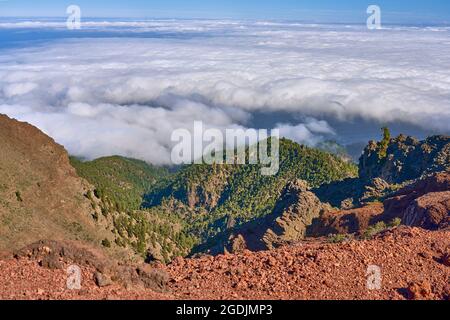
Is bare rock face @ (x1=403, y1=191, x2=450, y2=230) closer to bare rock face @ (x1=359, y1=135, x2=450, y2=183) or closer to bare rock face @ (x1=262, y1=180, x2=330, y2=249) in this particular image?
bare rock face @ (x1=262, y1=180, x2=330, y2=249)

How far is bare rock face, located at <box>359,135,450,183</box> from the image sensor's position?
234ft

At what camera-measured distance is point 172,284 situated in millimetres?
18578

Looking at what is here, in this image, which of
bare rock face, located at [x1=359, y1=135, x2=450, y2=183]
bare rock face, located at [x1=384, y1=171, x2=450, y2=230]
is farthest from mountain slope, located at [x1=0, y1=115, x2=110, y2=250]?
bare rock face, located at [x1=359, y1=135, x2=450, y2=183]

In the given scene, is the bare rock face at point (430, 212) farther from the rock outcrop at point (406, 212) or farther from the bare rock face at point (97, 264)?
the bare rock face at point (97, 264)

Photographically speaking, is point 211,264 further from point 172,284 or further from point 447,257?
point 447,257

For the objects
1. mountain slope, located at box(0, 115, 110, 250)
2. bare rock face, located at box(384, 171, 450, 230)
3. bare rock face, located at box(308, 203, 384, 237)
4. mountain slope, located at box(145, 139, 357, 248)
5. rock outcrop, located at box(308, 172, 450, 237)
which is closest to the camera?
bare rock face, located at box(384, 171, 450, 230)

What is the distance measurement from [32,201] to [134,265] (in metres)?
29.3

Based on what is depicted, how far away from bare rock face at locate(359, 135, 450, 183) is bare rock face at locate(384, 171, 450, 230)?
21.9 meters

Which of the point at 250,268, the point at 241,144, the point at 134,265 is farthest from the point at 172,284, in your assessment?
the point at 241,144

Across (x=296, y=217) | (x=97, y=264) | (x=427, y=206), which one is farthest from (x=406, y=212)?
(x=97, y=264)

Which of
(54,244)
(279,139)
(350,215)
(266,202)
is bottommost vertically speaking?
(266,202)

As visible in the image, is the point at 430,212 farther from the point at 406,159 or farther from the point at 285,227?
the point at 406,159
